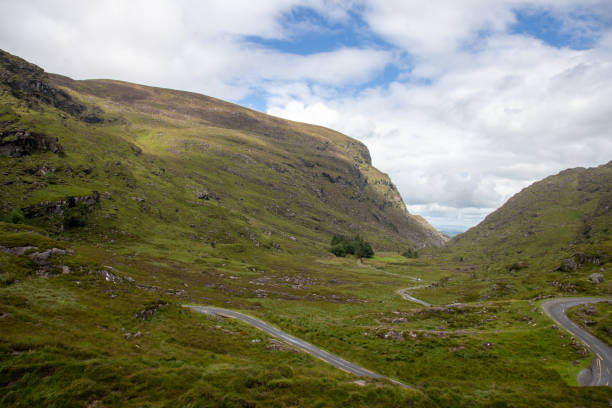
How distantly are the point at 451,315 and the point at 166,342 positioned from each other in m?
56.2

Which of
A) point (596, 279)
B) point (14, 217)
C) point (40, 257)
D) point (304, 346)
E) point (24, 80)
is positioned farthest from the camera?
point (24, 80)

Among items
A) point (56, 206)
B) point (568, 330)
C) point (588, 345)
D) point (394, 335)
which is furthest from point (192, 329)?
point (56, 206)

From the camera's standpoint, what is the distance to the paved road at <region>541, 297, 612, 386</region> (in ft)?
104

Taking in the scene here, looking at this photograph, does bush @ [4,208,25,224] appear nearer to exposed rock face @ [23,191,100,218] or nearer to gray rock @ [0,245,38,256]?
exposed rock face @ [23,191,100,218]

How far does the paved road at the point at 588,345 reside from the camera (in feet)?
104

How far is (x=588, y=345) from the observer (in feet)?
132

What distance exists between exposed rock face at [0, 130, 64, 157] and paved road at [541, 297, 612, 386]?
144145 mm

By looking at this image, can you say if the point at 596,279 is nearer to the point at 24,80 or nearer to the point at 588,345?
the point at 588,345

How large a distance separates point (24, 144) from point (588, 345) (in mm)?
151999

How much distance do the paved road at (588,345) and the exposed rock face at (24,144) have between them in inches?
5675

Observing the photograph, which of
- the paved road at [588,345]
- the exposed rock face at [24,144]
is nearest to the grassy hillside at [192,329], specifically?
the exposed rock face at [24,144]

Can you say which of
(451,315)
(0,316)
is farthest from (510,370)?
(0,316)

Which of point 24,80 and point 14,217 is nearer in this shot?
point 14,217

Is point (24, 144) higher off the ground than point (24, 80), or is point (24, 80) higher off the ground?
point (24, 80)
